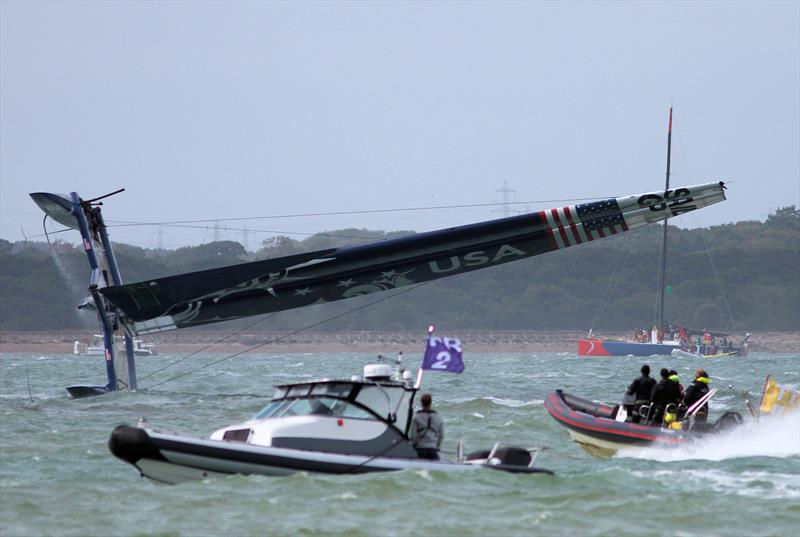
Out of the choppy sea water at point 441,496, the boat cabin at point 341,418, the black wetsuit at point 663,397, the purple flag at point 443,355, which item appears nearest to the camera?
the choppy sea water at point 441,496

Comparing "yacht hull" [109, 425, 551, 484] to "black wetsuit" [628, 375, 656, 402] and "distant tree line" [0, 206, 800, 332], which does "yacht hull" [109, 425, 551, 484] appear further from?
"distant tree line" [0, 206, 800, 332]

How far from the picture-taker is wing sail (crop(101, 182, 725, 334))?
27372 millimetres

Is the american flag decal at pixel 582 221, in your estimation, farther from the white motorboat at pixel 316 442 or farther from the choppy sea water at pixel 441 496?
the white motorboat at pixel 316 442

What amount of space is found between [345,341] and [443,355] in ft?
416

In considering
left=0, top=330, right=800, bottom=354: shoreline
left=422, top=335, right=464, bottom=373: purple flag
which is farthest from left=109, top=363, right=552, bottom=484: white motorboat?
left=0, top=330, right=800, bottom=354: shoreline

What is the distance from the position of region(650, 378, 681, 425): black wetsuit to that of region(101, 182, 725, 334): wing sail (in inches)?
213

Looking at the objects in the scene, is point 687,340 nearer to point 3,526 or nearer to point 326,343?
point 326,343

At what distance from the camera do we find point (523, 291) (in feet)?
569

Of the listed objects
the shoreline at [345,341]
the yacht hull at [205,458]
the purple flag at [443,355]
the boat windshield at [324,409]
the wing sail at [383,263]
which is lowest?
the shoreline at [345,341]

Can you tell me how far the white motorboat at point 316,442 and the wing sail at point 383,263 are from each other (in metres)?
9.66

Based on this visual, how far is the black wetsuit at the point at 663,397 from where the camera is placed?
22.7m

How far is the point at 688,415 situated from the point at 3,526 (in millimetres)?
12334

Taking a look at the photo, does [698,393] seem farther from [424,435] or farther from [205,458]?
[205,458]

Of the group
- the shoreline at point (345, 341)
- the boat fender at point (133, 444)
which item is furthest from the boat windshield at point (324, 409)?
the shoreline at point (345, 341)
